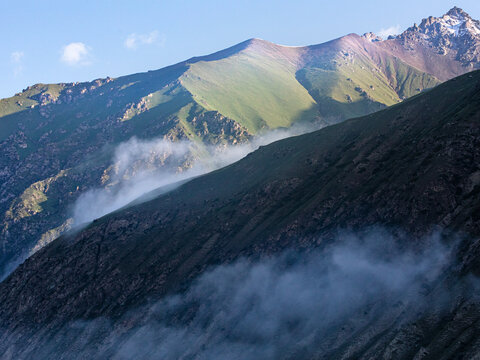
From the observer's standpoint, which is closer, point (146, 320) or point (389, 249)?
point (389, 249)

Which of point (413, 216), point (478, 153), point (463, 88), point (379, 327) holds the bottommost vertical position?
point (379, 327)

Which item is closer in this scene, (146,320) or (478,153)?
(478,153)

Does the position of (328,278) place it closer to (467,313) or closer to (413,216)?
(413,216)

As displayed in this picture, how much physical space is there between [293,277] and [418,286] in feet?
175

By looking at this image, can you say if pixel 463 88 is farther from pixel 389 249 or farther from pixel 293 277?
pixel 293 277

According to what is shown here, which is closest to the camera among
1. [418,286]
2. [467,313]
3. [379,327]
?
[467,313]

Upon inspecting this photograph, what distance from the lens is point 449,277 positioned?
4552 inches

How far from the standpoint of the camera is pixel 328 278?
506 ft

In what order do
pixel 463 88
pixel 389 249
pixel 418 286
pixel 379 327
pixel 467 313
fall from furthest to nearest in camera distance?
pixel 463 88 < pixel 389 249 < pixel 418 286 < pixel 379 327 < pixel 467 313

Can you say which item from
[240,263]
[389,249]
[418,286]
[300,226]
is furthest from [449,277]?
[240,263]

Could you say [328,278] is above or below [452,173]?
below

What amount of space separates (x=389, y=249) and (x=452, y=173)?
110 feet

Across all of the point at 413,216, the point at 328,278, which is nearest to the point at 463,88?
the point at 413,216

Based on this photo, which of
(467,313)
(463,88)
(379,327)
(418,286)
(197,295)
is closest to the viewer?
(467,313)
